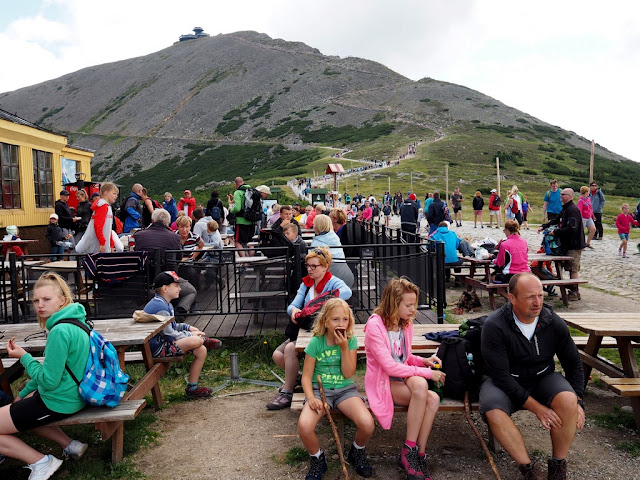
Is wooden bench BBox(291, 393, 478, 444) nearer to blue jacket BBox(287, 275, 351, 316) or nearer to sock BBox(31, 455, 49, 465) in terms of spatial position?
blue jacket BBox(287, 275, 351, 316)

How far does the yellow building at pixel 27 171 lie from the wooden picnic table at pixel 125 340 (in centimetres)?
1048

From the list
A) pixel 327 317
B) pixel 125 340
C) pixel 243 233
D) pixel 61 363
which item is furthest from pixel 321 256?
pixel 243 233

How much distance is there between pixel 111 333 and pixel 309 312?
1757 millimetres

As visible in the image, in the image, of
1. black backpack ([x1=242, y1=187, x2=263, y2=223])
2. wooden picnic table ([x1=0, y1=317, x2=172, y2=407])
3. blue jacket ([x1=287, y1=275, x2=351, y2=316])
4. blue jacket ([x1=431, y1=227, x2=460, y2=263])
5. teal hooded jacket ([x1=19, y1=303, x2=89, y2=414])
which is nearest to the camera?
teal hooded jacket ([x1=19, y1=303, x2=89, y2=414])

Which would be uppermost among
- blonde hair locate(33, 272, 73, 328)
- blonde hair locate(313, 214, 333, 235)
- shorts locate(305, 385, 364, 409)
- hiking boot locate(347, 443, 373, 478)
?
blonde hair locate(313, 214, 333, 235)

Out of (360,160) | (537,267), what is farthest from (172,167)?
(537,267)

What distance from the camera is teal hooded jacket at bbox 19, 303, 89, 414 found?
358 centimetres

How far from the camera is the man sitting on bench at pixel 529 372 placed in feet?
11.8

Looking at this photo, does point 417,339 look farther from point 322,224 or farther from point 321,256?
point 322,224

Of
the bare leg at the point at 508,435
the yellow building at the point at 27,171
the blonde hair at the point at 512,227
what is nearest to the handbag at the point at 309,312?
the bare leg at the point at 508,435

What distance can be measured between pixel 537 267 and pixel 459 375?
6.75 meters

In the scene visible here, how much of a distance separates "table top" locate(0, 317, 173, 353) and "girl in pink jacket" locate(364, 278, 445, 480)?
75.8 inches

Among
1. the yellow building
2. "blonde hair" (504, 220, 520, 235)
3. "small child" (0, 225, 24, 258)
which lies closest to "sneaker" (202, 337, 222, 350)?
"blonde hair" (504, 220, 520, 235)

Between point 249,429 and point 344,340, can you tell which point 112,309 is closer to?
point 249,429
